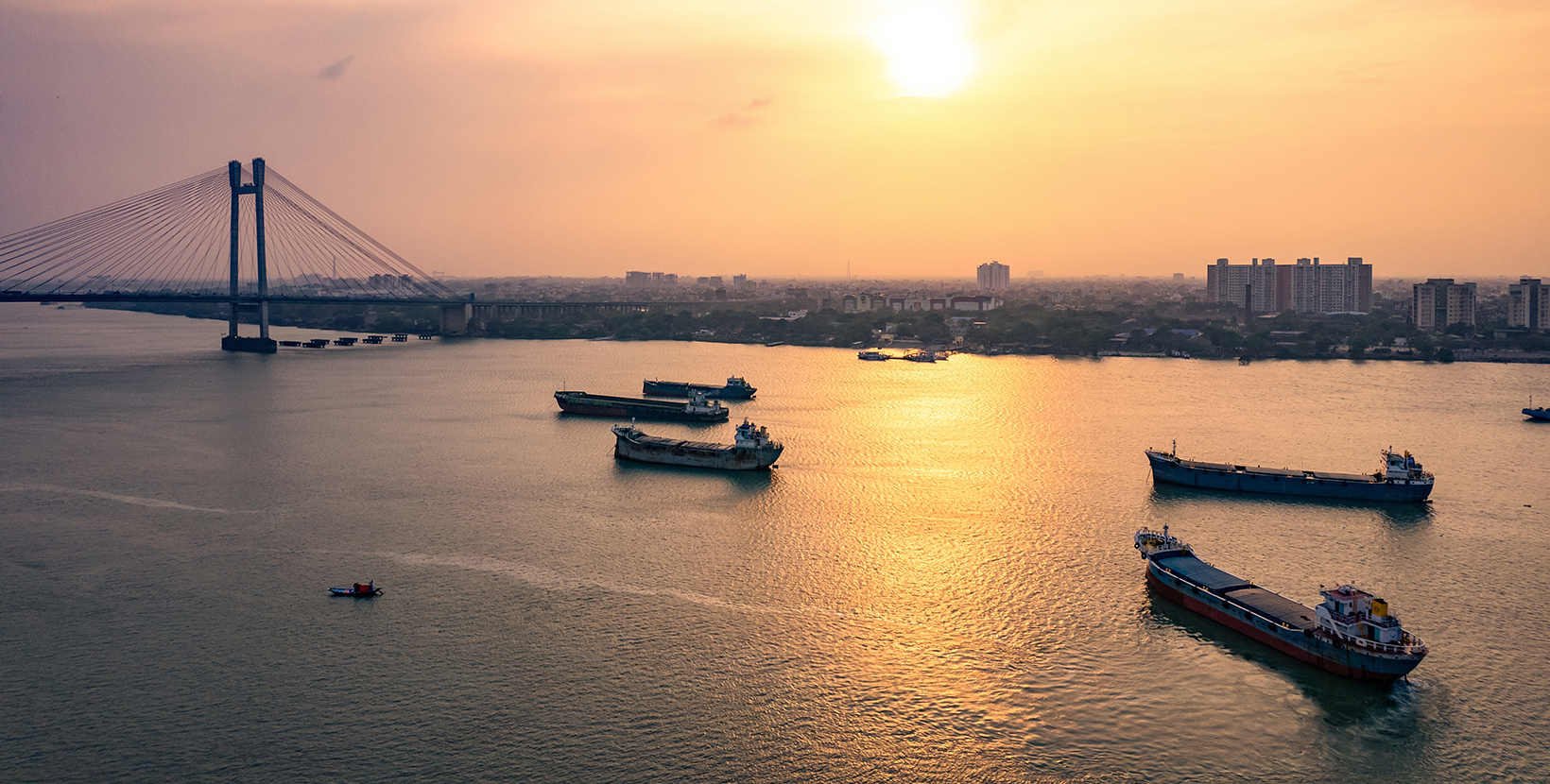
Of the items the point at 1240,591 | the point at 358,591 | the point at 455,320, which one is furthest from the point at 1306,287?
the point at 358,591

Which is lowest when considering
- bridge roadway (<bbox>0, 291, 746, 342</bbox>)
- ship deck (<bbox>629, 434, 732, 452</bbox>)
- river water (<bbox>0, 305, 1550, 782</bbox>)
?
river water (<bbox>0, 305, 1550, 782</bbox>)

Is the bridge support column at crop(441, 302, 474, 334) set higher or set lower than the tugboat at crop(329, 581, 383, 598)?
higher

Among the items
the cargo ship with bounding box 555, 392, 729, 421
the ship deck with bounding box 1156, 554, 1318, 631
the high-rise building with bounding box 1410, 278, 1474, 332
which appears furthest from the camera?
the high-rise building with bounding box 1410, 278, 1474, 332

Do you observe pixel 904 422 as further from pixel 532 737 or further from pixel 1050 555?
pixel 532 737

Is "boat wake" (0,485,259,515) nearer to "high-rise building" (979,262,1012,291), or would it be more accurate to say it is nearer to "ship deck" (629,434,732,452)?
"ship deck" (629,434,732,452)

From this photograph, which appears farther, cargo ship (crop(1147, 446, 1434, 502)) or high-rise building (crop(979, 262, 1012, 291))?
high-rise building (crop(979, 262, 1012, 291))

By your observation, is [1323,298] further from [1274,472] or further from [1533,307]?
[1274,472]

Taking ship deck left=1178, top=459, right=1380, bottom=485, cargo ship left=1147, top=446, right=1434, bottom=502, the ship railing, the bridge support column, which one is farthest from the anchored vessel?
the bridge support column
